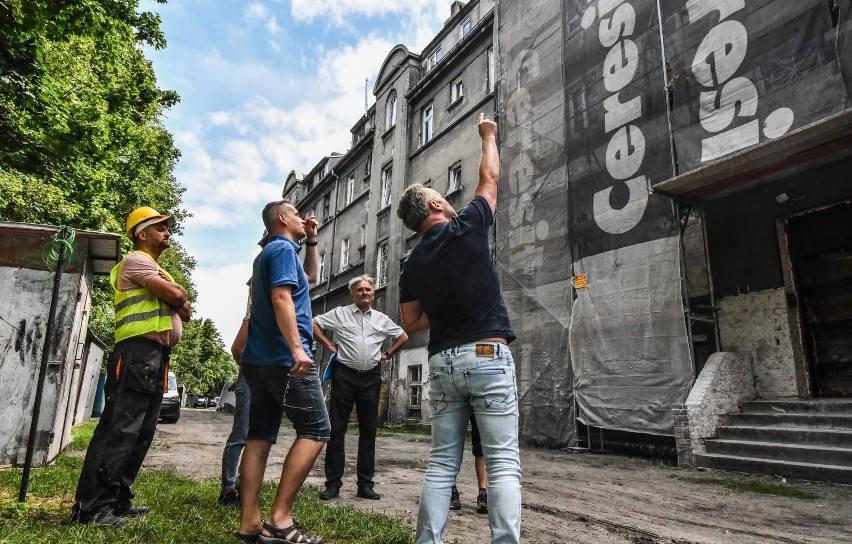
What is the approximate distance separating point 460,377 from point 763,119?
777 centimetres

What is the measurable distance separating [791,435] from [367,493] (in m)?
5.59

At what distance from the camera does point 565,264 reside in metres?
10.7

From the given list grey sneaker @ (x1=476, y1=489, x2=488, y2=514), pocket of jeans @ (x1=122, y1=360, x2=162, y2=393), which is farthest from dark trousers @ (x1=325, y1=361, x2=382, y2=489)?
pocket of jeans @ (x1=122, y1=360, x2=162, y2=393)

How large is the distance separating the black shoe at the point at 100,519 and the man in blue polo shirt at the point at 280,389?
82 cm

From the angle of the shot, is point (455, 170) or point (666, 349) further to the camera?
point (455, 170)

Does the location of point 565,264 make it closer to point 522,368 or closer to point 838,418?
point 522,368

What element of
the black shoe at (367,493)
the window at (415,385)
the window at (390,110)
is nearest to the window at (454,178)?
the window at (415,385)

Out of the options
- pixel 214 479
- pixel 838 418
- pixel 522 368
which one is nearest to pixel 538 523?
pixel 214 479

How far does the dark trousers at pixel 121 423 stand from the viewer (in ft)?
10.6

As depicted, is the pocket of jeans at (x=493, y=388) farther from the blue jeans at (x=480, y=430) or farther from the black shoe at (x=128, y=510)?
the black shoe at (x=128, y=510)

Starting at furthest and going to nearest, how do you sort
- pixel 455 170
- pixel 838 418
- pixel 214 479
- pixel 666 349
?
pixel 455 170 < pixel 666 349 < pixel 838 418 < pixel 214 479

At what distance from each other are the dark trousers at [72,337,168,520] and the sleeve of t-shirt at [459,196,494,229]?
92.1 inches

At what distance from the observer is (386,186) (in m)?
21.2

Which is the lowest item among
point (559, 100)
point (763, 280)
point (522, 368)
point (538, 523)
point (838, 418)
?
point (538, 523)
